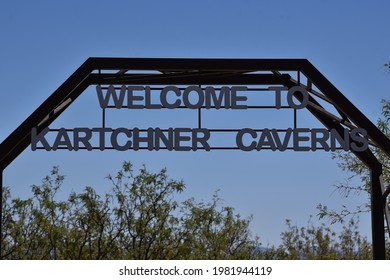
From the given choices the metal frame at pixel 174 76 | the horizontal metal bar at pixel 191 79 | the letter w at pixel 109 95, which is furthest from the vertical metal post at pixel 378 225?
the letter w at pixel 109 95

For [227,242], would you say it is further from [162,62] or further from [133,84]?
[162,62]

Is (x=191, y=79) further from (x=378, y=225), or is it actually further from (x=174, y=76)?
(x=378, y=225)

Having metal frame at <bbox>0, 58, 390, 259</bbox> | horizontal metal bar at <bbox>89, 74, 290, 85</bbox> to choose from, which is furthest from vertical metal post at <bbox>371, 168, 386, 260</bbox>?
horizontal metal bar at <bbox>89, 74, 290, 85</bbox>

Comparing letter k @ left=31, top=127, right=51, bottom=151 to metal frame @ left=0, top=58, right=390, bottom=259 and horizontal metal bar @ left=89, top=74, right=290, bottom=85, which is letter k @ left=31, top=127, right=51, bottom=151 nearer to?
metal frame @ left=0, top=58, right=390, bottom=259

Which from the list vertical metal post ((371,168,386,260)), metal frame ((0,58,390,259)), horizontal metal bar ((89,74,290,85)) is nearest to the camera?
metal frame ((0,58,390,259))

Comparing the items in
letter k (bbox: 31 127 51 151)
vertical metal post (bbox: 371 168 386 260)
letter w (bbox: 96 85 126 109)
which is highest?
letter w (bbox: 96 85 126 109)

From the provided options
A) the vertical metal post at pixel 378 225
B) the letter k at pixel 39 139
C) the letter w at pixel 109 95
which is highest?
the letter w at pixel 109 95

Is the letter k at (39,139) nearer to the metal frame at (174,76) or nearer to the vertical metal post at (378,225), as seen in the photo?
the metal frame at (174,76)

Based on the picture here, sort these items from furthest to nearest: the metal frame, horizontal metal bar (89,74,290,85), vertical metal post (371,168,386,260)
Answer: vertical metal post (371,168,386,260)
horizontal metal bar (89,74,290,85)
the metal frame

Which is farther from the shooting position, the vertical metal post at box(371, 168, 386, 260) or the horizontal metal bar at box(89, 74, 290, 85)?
the vertical metal post at box(371, 168, 386, 260)

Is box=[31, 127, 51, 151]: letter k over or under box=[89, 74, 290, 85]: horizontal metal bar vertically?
under

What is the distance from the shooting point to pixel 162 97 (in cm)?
1411

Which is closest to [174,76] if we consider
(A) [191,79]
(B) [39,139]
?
(A) [191,79]

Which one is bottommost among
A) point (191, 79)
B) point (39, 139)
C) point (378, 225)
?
point (378, 225)
